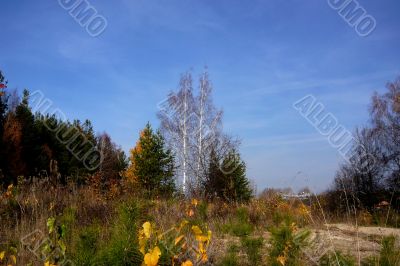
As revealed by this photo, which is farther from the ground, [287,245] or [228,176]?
[228,176]

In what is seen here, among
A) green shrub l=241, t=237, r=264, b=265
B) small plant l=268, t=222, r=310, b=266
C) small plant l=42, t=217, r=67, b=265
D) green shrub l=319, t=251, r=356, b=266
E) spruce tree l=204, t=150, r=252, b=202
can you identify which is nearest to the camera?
small plant l=42, t=217, r=67, b=265

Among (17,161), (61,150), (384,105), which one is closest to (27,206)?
(384,105)

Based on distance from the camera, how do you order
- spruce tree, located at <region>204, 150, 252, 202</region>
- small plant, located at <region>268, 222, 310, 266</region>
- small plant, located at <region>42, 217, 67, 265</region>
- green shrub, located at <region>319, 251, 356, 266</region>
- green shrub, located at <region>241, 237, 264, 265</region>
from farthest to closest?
spruce tree, located at <region>204, 150, 252, 202</region> → green shrub, located at <region>241, 237, 264, 265</region> → small plant, located at <region>268, 222, 310, 266</region> → green shrub, located at <region>319, 251, 356, 266</region> → small plant, located at <region>42, 217, 67, 265</region>

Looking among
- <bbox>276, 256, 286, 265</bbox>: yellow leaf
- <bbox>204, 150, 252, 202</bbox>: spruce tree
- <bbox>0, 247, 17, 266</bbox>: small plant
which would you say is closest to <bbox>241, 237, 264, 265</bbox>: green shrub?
<bbox>276, 256, 286, 265</bbox>: yellow leaf

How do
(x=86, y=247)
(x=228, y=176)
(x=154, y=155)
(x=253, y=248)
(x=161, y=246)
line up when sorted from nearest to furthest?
1. (x=161, y=246)
2. (x=86, y=247)
3. (x=253, y=248)
4. (x=228, y=176)
5. (x=154, y=155)

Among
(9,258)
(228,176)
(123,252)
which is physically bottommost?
(9,258)

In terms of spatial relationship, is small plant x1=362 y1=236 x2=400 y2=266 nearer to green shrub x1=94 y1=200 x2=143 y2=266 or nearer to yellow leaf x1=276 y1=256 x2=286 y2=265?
yellow leaf x1=276 y1=256 x2=286 y2=265

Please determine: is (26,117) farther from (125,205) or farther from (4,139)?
(125,205)

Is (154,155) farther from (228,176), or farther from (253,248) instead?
(253,248)

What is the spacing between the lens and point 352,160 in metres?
19.7

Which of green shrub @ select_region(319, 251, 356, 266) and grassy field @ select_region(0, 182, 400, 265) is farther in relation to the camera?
green shrub @ select_region(319, 251, 356, 266)

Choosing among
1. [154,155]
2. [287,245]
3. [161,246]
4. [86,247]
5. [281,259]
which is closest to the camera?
[161,246]

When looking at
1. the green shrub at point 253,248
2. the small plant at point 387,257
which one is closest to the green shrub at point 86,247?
the green shrub at point 253,248

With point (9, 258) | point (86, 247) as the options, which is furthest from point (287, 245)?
point (9, 258)
